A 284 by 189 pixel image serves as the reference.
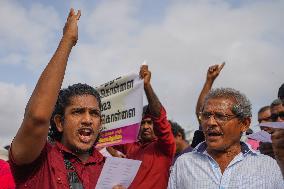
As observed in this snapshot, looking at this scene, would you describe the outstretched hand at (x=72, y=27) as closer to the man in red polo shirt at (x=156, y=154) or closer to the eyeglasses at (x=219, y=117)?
the eyeglasses at (x=219, y=117)

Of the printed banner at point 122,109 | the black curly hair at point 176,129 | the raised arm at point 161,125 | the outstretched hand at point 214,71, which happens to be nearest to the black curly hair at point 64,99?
the raised arm at point 161,125

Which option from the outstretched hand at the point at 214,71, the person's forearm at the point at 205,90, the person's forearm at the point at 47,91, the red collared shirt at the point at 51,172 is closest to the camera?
the person's forearm at the point at 47,91

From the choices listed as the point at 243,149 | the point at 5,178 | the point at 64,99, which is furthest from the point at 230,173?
the point at 5,178

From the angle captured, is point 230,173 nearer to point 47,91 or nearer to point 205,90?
point 47,91

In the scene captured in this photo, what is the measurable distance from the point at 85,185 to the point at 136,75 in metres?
2.49

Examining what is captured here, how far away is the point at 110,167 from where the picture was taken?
265 cm

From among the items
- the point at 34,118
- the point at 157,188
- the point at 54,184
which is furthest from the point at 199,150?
the point at 34,118

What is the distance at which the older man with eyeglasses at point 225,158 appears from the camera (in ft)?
10.3

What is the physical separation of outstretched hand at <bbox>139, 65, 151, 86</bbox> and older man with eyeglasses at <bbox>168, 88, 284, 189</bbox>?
1.34m

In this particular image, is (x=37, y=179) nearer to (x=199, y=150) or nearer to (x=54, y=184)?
A: (x=54, y=184)

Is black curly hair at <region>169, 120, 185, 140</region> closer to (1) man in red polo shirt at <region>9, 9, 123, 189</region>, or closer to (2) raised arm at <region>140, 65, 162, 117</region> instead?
(2) raised arm at <region>140, 65, 162, 117</region>

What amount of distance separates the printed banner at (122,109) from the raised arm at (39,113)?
2346 mm

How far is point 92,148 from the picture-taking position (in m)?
2.97

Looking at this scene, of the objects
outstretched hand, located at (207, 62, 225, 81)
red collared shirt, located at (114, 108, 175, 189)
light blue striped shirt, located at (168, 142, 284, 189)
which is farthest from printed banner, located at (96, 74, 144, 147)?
light blue striped shirt, located at (168, 142, 284, 189)
